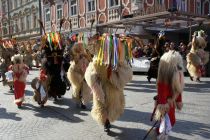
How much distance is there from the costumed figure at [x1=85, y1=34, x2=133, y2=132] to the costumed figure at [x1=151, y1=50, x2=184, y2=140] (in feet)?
3.57

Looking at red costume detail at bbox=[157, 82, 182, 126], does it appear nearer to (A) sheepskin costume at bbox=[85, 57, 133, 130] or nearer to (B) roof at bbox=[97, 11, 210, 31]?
(A) sheepskin costume at bbox=[85, 57, 133, 130]

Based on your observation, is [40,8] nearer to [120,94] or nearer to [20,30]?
[20,30]

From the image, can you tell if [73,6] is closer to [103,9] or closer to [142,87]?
[103,9]

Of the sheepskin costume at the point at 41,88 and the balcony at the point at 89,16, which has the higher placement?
the balcony at the point at 89,16

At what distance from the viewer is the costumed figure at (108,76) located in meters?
5.66

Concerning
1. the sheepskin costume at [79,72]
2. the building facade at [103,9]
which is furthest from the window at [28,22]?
the sheepskin costume at [79,72]

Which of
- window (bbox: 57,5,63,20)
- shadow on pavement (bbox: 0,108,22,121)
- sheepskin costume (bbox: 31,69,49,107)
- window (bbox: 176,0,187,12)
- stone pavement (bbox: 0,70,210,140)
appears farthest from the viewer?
window (bbox: 57,5,63,20)

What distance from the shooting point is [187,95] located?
361 inches

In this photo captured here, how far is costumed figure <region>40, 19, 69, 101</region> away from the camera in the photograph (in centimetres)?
842

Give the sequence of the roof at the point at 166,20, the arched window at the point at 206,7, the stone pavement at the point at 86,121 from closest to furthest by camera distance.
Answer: the stone pavement at the point at 86,121 < the roof at the point at 166,20 < the arched window at the point at 206,7

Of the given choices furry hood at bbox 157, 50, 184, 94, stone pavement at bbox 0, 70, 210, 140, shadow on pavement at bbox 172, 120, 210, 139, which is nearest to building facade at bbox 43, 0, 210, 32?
stone pavement at bbox 0, 70, 210, 140

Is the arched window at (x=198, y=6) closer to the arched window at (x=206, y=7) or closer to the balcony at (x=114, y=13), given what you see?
the arched window at (x=206, y=7)

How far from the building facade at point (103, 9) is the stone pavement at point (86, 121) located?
35.7 feet

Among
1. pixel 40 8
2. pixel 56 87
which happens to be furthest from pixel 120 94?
pixel 40 8
